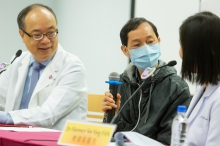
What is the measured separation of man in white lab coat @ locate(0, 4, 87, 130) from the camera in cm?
225

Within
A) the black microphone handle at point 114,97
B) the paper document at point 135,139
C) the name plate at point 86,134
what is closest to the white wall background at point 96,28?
the black microphone handle at point 114,97

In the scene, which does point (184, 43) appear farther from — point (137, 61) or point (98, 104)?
point (98, 104)

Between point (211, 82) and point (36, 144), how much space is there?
71 centimetres

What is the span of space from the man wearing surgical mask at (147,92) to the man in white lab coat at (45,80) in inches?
13.6

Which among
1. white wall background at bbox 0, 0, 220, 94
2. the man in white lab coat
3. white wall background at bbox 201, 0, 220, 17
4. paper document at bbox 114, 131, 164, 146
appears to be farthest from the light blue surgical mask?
white wall background at bbox 0, 0, 220, 94

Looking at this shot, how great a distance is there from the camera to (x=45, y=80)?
93.6 inches

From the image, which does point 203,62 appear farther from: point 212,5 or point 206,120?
point 212,5

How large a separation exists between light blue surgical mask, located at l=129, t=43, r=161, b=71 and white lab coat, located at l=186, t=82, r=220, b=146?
0.61 meters

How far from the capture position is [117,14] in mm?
4375

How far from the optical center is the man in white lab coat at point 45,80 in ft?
7.38

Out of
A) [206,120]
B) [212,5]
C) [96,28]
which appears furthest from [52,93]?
[96,28]

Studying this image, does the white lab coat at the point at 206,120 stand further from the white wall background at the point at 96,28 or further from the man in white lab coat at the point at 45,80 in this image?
the white wall background at the point at 96,28

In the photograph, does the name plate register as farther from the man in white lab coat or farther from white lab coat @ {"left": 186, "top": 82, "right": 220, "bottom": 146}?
the man in white lab coat

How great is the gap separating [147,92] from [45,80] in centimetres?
72
